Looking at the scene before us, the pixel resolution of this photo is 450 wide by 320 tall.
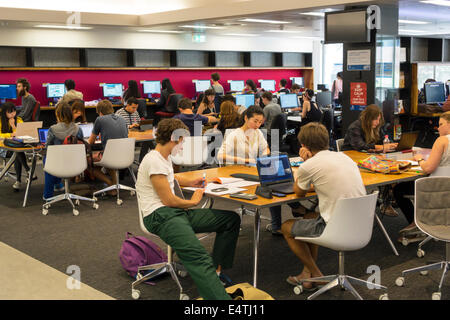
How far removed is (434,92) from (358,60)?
9.07 ft

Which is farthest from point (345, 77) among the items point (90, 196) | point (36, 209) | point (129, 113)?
point (36, 209)

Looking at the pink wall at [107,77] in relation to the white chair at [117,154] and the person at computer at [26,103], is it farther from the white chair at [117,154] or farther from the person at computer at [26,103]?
the white chair at [117,154]

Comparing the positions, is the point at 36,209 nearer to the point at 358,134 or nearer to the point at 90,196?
the point at 90,196

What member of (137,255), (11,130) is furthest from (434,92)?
(137,255)

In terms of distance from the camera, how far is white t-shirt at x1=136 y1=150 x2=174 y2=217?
3.85 m

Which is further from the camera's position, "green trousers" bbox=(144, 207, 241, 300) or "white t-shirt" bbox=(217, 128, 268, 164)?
"white t-shirt" bbox=(217, 128, 268, 164)

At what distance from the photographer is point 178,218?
3852mm

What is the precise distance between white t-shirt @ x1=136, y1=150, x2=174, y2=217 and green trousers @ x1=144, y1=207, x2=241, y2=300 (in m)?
0.06

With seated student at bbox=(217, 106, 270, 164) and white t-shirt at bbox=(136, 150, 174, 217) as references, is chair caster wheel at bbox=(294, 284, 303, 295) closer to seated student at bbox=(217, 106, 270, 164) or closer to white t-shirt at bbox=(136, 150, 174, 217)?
white t-shirt at bbox=(136, 150, 174, 217)

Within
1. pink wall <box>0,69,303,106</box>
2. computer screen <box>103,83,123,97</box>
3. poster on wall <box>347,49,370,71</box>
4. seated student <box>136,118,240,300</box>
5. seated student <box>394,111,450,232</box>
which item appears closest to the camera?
seated student <box>136,118,240,300</box>

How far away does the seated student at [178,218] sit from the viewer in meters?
3.58

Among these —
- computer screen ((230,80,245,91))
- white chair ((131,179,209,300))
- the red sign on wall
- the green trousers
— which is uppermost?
computer screen ((230,80,245,91))

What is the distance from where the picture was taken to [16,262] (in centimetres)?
499

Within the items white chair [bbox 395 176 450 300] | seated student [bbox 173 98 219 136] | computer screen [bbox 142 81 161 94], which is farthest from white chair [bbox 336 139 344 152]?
computer screen [bbox 142 81 161 94]
